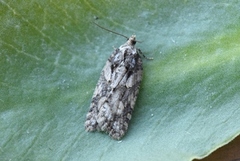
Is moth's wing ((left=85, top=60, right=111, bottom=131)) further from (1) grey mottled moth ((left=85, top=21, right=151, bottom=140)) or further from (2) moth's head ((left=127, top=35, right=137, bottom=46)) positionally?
(2) moth's head ((left=127, top=35, right=137, bottom=46))

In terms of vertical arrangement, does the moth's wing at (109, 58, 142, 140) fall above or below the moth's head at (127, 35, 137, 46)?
below

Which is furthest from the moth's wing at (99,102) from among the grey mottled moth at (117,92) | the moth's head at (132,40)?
the moth's head at (132,40)

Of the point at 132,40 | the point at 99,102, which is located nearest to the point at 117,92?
the point at 99,102

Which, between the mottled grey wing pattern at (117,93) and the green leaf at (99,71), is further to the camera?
the mottled grey wing pattern at (117,93)

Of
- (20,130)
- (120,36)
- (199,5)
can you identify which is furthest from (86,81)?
(199,5)

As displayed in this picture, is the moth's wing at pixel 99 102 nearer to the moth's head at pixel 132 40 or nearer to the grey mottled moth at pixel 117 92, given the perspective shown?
the grey mottled moth at pixel 117 92

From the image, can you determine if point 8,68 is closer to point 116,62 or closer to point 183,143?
point 116,62

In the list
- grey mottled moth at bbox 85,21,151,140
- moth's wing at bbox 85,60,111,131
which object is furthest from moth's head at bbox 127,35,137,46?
moth's wing at bbox 85,60,111,131

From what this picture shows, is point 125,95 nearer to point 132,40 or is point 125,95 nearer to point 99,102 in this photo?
point 99,102
